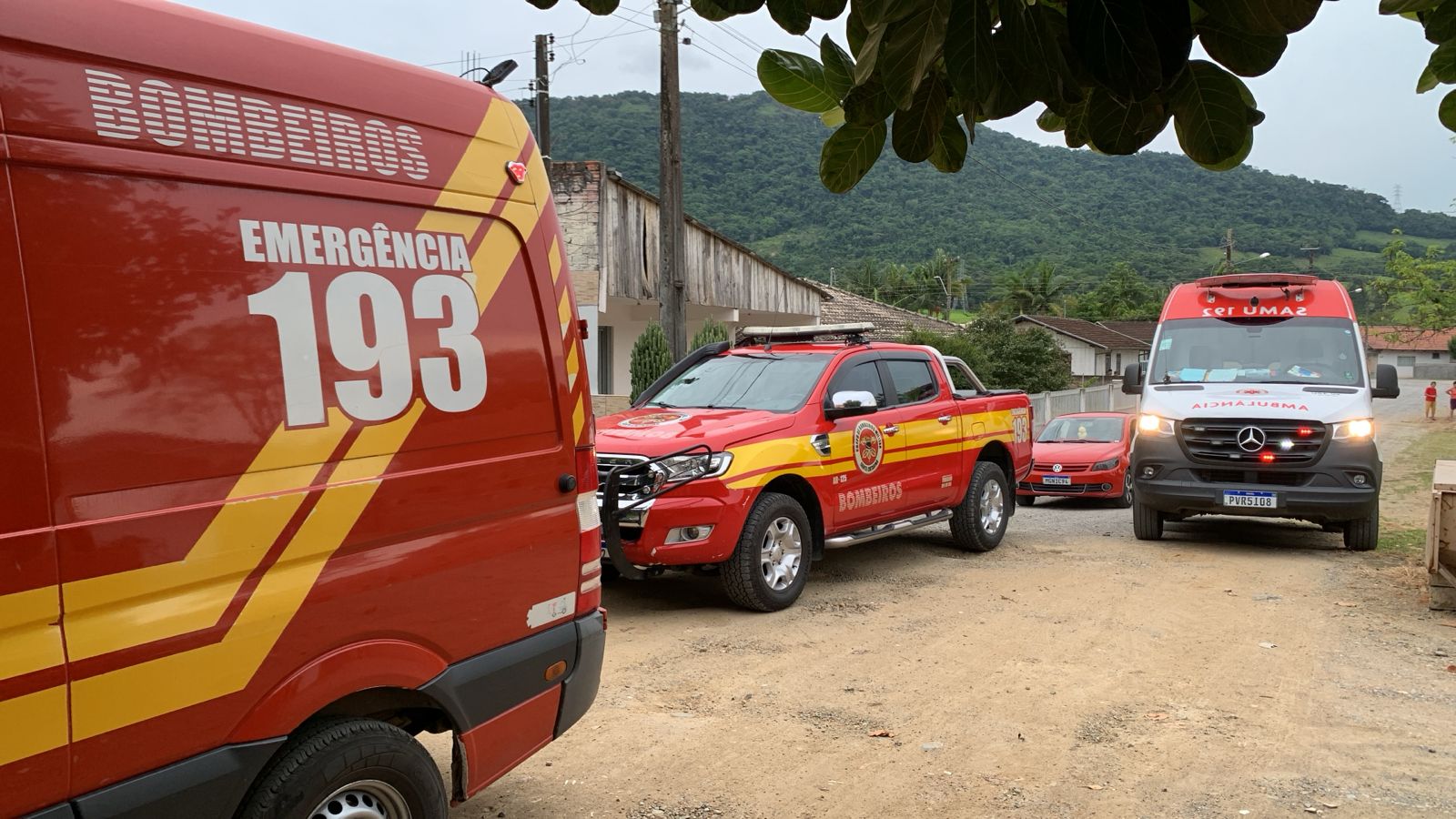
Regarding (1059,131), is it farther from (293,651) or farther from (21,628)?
(21,628)

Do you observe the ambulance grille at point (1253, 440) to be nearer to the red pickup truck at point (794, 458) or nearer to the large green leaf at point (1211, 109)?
the red pickup truck at point (794, 458)

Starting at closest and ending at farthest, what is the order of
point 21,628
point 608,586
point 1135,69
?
point 1135,69 < point 21,628 < point 608,586

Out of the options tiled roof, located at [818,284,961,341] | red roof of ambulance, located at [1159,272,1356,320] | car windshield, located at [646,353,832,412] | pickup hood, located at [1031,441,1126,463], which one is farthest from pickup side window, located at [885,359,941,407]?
tiled roof, located at [818,284,961,341]

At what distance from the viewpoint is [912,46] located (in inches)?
63.6

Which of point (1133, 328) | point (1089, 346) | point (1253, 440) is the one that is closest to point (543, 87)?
point (1253, 440)

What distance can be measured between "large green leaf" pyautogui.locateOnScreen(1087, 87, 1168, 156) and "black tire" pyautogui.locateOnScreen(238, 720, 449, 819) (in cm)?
227

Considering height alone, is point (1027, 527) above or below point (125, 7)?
below

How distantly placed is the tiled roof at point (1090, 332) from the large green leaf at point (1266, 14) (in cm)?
5631

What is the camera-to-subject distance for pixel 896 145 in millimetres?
1967

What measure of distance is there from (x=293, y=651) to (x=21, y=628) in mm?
651

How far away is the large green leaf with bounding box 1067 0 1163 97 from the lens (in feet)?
4.79

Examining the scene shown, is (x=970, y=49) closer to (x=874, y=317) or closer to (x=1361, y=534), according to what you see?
(x=1361, y=534)

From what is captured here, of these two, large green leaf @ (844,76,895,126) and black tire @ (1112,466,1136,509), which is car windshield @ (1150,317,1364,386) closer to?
black tire @ (1112,466,1136,509)

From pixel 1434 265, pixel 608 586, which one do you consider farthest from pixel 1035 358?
pixel 608 586
